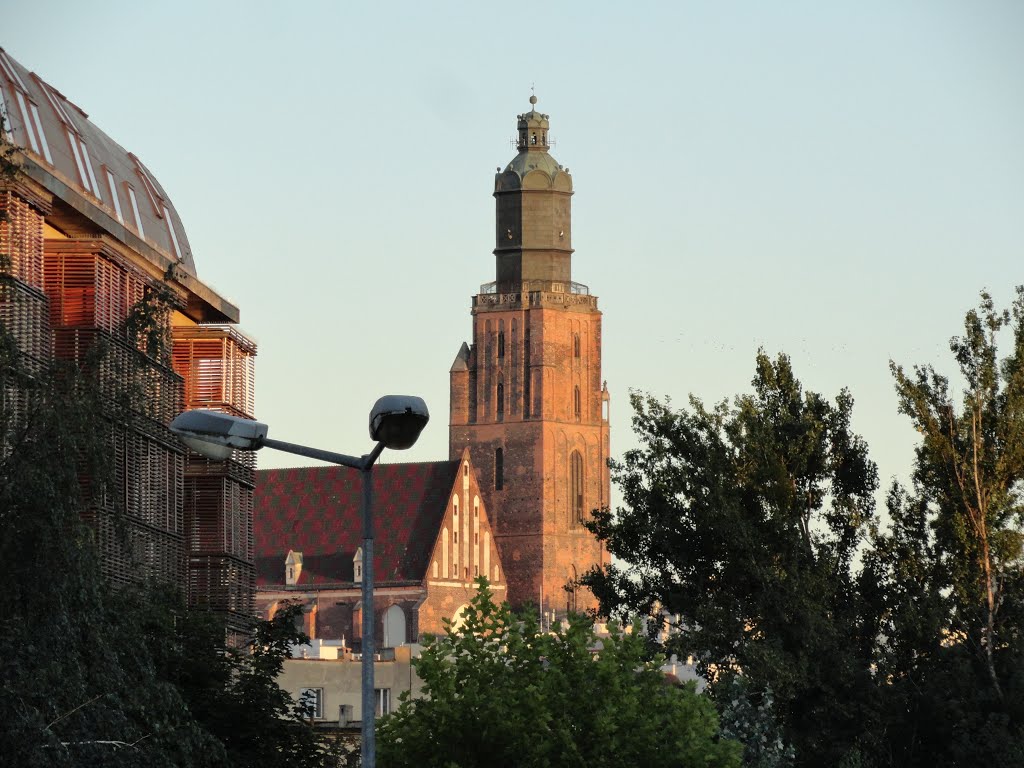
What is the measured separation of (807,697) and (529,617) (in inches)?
747

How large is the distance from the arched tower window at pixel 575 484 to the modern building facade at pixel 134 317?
268 ft

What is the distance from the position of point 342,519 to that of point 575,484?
1499 centimetres

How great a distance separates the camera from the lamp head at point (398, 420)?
20203mm

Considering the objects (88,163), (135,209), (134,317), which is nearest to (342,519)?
(135,209)

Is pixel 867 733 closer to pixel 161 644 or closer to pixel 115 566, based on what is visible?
pixel 115 566

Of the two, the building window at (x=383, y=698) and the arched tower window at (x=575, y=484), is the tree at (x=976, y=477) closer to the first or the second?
the building window at (x=383, y=698)

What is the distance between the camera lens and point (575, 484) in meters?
142

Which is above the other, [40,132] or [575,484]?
[575,484]

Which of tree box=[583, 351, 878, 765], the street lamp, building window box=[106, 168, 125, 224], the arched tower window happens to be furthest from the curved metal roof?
the arched tower window

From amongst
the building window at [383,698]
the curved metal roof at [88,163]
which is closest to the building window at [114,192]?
the curved metal roof at [88,163]

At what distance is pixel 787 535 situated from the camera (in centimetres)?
5331

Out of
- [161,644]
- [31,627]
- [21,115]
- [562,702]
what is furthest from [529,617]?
[21,115]

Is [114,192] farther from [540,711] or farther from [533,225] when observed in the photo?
[533,225]

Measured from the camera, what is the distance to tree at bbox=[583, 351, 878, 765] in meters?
51.9
